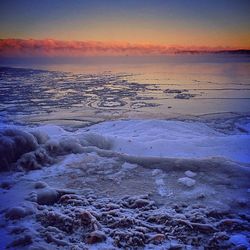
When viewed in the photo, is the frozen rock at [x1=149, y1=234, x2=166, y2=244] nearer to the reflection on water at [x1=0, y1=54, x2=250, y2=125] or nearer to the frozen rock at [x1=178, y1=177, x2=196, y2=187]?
the frozen rock at [x1=178, y1=177, x2=196, y2=187]

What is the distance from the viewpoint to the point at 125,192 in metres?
4.44

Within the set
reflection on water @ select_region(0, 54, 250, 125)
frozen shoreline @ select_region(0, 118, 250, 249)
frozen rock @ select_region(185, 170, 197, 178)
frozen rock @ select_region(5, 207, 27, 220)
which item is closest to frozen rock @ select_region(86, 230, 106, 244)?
frozen shoreline @ select_region(0, 118, 250, 249)

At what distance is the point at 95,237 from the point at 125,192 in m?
1.20

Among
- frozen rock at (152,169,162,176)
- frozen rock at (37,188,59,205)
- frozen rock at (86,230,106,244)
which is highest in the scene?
frozen rock at (152,169,162,176)

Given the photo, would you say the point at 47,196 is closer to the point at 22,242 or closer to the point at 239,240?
the point at 22,242

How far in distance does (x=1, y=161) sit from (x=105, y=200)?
2.21m

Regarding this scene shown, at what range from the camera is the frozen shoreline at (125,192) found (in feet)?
11.1

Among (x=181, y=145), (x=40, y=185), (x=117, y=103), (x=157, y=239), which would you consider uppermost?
(x=117, y=103)

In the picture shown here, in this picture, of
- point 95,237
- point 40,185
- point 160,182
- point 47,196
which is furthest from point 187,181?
point 40,185

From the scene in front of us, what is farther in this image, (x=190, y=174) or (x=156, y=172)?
(x=156, y=172)

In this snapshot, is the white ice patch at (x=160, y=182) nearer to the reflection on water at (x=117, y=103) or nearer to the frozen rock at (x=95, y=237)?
the frozen rock at (x=95, y=237)

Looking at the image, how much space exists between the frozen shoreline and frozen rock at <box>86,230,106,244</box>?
1 cm

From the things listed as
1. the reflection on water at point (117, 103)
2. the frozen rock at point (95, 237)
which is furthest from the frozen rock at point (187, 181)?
the reflection on water at point (117, 103)

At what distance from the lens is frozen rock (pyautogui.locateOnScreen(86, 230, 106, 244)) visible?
3.28 meters
